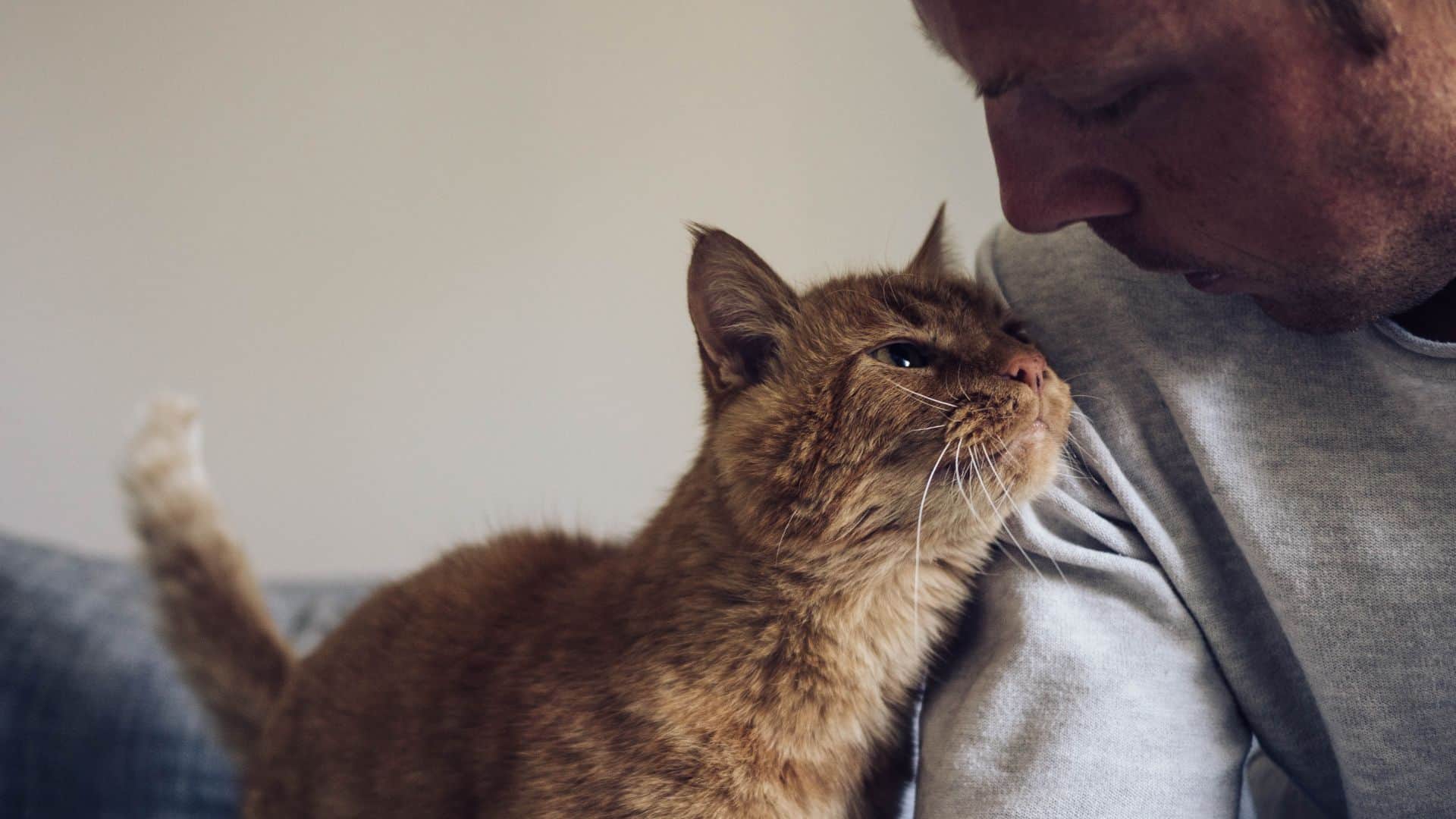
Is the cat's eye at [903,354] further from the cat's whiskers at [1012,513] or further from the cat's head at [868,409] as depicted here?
the cat's whiskers at [1012,513]

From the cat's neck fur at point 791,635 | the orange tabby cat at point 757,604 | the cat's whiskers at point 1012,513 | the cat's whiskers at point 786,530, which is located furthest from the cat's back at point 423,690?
the cat's whiskers at point 1012,513

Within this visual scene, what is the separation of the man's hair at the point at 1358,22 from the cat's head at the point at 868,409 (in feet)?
1.20

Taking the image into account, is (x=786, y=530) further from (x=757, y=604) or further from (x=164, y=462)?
(x=164, y=462)

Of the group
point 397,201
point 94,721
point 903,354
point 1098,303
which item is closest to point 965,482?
point 903,354

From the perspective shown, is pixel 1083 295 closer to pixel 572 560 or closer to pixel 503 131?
pixel 572 560

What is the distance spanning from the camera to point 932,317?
1057 millimetres

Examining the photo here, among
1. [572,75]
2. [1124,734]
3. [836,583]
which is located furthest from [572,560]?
[572,75]

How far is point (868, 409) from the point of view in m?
0.99

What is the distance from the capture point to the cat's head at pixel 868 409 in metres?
0.97

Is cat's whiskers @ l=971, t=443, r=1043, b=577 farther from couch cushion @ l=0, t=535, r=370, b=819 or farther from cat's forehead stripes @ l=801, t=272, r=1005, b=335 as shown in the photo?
couch cushion @ l=0, t=535, r=370, b=819

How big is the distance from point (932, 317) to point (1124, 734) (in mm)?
444

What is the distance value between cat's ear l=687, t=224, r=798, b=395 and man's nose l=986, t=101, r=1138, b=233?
0.28 meters

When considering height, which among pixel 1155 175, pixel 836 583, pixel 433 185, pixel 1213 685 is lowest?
pixel 1213 685

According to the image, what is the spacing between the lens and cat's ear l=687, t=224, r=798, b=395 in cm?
104
